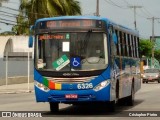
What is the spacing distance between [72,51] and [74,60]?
324 mm

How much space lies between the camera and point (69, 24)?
17.9m

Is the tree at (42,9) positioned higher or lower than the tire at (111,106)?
higher

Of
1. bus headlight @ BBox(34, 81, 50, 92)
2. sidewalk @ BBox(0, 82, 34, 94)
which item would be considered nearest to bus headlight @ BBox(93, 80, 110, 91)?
bus headlight @ BBox(34, 81, 50, 92)

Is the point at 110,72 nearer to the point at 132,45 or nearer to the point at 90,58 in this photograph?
the point at 90,58

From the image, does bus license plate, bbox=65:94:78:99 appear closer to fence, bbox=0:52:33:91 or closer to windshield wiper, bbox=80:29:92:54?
windshield wiper, bbox=80:29:92:54

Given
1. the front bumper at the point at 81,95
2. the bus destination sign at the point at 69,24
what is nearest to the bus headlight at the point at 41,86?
the front bumper at the point at 81,95

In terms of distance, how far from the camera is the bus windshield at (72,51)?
690 inches

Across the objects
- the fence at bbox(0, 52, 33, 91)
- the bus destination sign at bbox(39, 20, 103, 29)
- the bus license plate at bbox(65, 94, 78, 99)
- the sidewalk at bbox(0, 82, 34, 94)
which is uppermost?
the bus destination sign at bbox(39, 20, 103, 29)

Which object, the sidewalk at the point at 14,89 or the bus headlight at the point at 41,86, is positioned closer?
the bus headlight at the point at 41,86

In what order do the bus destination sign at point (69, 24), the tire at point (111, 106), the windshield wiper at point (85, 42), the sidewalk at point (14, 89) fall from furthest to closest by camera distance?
the sidewalk at point (14, 89), the tire at point (111, 106), the bus destination sign at point (69, 24), the windshield wiper at point (85, 42)

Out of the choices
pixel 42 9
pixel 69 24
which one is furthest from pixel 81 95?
pixel 42 9

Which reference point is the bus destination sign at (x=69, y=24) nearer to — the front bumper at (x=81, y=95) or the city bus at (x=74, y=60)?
the city bus at (x=74, y=60)

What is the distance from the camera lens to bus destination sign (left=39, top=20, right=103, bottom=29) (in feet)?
58.5

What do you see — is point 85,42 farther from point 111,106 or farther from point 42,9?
point 42,9
